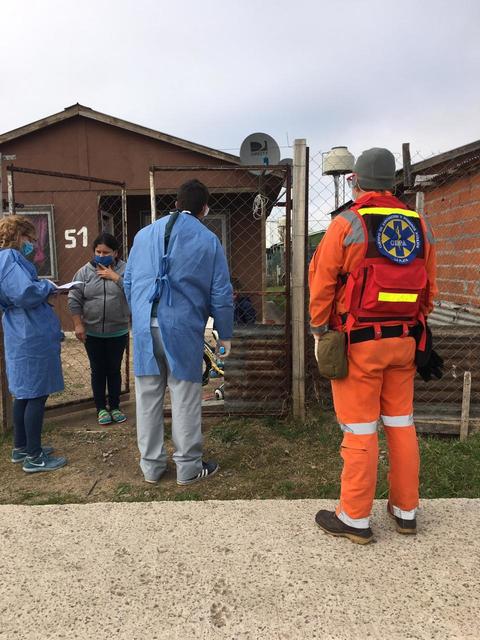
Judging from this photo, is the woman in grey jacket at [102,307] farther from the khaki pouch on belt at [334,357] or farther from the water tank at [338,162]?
the water tank at [338,162]

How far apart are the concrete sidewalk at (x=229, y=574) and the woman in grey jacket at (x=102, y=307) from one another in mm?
1722

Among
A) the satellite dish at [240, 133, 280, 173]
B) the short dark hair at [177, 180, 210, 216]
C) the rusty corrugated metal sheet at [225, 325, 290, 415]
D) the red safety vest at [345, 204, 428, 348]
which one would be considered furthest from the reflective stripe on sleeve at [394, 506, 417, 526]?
the satellite dish at [240, 133, 280, 173]

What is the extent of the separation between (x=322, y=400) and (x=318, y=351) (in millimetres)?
2083

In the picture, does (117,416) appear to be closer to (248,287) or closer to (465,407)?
(465,407)

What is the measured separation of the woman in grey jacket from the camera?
4.05 metres

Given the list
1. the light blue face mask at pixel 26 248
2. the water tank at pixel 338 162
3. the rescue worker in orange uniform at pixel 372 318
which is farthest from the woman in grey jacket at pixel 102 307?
the water tank at pixel 338 162

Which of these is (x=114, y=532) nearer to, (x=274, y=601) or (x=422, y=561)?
(x=274, y=601)

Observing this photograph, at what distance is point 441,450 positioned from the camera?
11.9 feet

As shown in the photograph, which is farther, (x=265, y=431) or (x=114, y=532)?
(x=265, y=431)

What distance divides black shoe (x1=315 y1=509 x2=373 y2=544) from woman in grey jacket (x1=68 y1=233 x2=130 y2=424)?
2.49m

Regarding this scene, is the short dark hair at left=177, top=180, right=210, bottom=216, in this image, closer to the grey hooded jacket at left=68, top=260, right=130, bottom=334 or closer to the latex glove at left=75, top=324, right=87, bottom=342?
the grey hooded jacket at left=68, top=260, right=130, bottom=334

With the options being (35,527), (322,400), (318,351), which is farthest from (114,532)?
(322,400)

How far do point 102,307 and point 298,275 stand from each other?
68.3 inches

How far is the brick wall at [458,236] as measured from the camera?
5227 mm
